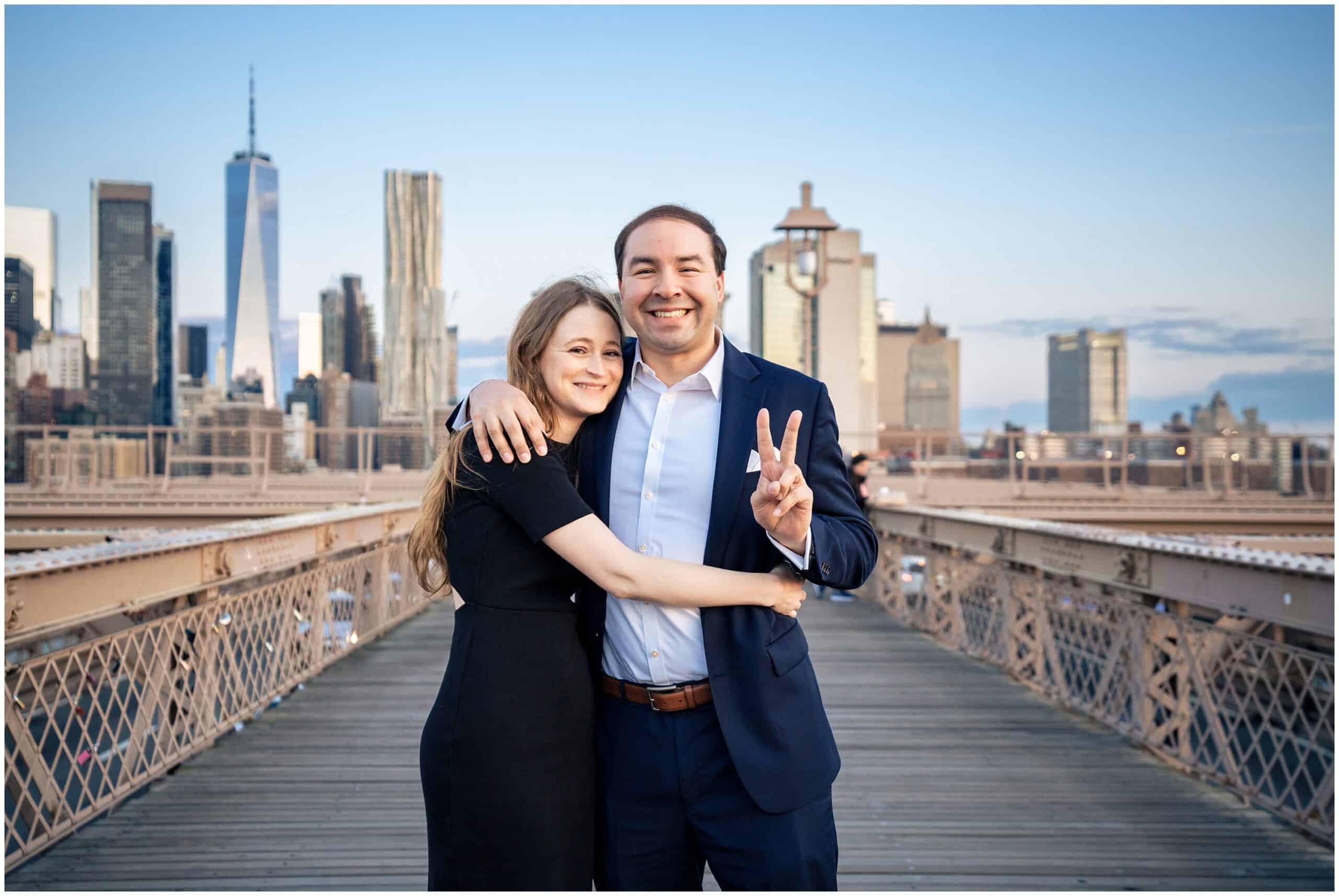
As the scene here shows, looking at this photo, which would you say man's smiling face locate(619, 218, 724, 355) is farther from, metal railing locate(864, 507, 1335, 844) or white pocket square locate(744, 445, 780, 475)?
A: metal railing locate(864, 507, 1335, 844)

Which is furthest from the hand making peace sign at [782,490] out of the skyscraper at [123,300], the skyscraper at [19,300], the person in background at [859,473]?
the skyscraper at [123,300]

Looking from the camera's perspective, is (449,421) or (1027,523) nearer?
(449,421)

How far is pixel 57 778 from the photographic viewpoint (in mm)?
3381

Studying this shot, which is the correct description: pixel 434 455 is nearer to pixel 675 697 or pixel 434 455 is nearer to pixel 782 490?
pixel 675 697

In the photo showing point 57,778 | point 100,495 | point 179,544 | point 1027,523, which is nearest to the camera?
point 57,778

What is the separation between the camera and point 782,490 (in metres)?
1.74

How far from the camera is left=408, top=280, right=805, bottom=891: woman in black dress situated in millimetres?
1894

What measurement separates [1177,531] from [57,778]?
15403mm

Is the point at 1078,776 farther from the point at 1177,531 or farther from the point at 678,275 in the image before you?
the point at 1177,531

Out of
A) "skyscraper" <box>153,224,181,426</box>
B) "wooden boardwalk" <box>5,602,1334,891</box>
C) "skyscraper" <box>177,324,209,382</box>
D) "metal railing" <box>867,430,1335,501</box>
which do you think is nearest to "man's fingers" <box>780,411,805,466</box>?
"wooden boardwalk" <box>5,602,1334,891</box>

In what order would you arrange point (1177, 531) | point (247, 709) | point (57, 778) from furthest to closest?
1. point (1177, 531)
2. point (247, 709)
3. point (57, 778)

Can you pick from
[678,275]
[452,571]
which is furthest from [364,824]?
[678,275]

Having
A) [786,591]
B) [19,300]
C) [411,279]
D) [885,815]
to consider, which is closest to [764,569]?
[786,591]

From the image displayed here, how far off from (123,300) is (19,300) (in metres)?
85.2
